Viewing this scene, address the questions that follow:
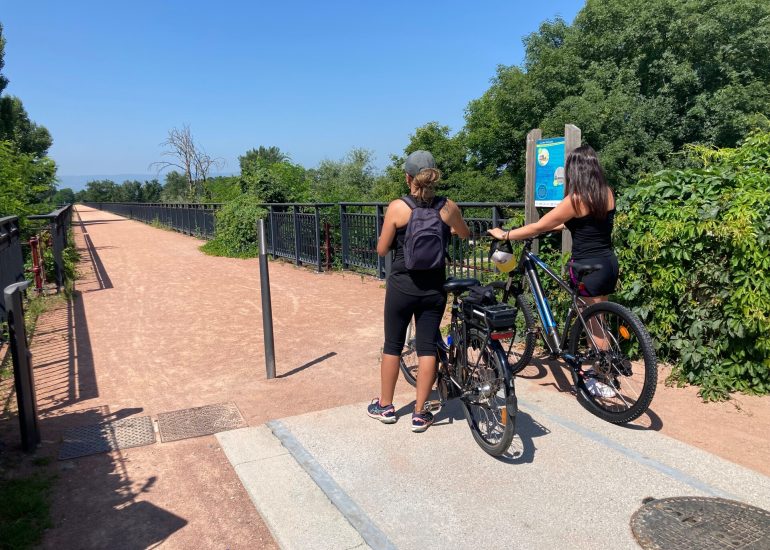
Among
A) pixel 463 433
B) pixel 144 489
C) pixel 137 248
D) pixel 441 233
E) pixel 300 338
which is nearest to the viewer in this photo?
pixel 144 489

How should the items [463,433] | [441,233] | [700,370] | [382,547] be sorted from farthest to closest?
[700,370]
[463,433]
[441,233]
[382,547]

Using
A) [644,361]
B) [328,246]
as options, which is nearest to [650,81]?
[328,246]

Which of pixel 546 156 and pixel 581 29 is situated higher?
pixel 581 29

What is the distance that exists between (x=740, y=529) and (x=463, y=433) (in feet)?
5.47

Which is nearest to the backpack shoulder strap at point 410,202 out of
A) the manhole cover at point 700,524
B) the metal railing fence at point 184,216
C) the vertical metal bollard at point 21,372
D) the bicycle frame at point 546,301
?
the bicycle frame at point 546,301

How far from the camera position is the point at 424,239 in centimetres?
362

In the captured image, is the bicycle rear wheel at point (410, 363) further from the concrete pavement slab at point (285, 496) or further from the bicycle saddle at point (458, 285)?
the concrete pavement slab at point (285, 496)

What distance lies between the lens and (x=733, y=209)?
13.7 ft

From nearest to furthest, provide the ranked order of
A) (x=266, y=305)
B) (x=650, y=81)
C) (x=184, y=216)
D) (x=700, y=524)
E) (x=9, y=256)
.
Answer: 1. (x=700, y=524)
2. (x=266, y=305)
3. (x=9, y=256)
4. (x=184, y=216)
5. (x=650, y=81)

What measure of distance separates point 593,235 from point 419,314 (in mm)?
1427

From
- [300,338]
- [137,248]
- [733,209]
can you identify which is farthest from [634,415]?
[137,248]

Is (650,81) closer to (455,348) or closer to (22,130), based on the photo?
(455,348)

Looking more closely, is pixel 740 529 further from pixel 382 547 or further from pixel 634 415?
pixel 382 547

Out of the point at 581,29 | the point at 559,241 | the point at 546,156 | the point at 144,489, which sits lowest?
the point at 144,489
